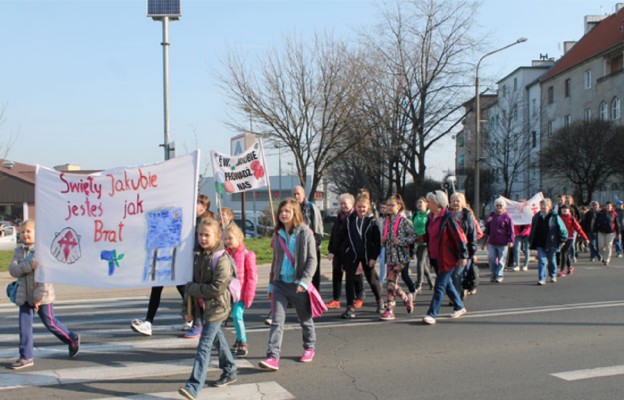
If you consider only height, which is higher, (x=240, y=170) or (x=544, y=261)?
(x=240, y=170)

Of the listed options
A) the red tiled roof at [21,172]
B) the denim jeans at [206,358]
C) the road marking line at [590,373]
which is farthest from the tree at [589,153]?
the red tiled roof at [21,172]

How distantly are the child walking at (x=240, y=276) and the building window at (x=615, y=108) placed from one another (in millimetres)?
42610

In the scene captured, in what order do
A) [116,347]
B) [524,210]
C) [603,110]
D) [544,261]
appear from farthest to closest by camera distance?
→ [603,110] < [524,210] < [544,261] < [116,347]

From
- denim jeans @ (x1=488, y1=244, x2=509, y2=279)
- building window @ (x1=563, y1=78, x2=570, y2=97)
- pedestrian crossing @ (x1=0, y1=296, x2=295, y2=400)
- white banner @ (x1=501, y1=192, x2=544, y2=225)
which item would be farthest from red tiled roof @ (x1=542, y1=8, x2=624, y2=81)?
pedestrian crossing @ (x1=0, y1=296, x2=295, y2=400)

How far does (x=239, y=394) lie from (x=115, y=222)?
6.88 feet

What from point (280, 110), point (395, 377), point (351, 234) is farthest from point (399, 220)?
point (280, 110)

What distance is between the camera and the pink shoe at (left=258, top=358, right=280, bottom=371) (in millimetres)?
5785

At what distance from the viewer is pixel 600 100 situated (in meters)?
45.2

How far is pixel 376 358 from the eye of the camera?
6301mm

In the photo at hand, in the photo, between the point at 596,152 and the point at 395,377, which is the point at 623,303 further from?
the point at 596,152

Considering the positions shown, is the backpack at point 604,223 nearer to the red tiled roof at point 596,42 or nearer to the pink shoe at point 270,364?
the pink shoe at point 270,364

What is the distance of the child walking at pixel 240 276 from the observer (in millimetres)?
6355

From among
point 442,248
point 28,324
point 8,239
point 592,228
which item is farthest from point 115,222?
point 8,239

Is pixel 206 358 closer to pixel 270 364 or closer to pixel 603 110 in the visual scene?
pixel 270 364
